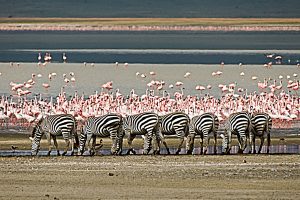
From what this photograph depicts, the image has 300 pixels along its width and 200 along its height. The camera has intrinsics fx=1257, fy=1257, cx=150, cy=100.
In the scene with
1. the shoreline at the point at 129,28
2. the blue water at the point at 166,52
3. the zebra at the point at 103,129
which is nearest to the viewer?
the zebra at the point at 103,129

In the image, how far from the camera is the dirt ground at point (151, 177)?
661 inches

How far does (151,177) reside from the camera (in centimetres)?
1847

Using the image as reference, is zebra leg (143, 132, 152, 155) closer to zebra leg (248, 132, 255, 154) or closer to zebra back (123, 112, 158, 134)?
zebra back (123, 112, 158, 134)

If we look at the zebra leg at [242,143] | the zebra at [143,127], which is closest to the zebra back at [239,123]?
the zebra leg at [242,143]

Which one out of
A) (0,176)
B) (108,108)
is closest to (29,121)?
(108,108)

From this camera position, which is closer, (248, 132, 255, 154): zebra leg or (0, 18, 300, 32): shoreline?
(248, 132, 255, 154): zebra leg

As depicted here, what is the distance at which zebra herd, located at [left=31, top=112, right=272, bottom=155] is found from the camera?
72.3 ft

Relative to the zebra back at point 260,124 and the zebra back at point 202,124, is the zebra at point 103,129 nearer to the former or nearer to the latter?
the zebra back at point 202,124

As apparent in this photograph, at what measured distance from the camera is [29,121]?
27547 millimetres

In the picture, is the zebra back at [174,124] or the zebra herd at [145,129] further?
the zebra back at [174,124]

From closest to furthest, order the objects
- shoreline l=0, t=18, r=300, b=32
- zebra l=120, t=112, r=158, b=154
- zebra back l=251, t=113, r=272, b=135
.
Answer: zebra l=120, t=112, r=158, b=154 < zebra back l=251, t=113, r=272, b=135 < shoreline l=0, t=18, r=300, b=32

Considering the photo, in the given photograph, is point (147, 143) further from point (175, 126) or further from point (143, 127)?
point (175, 126)
